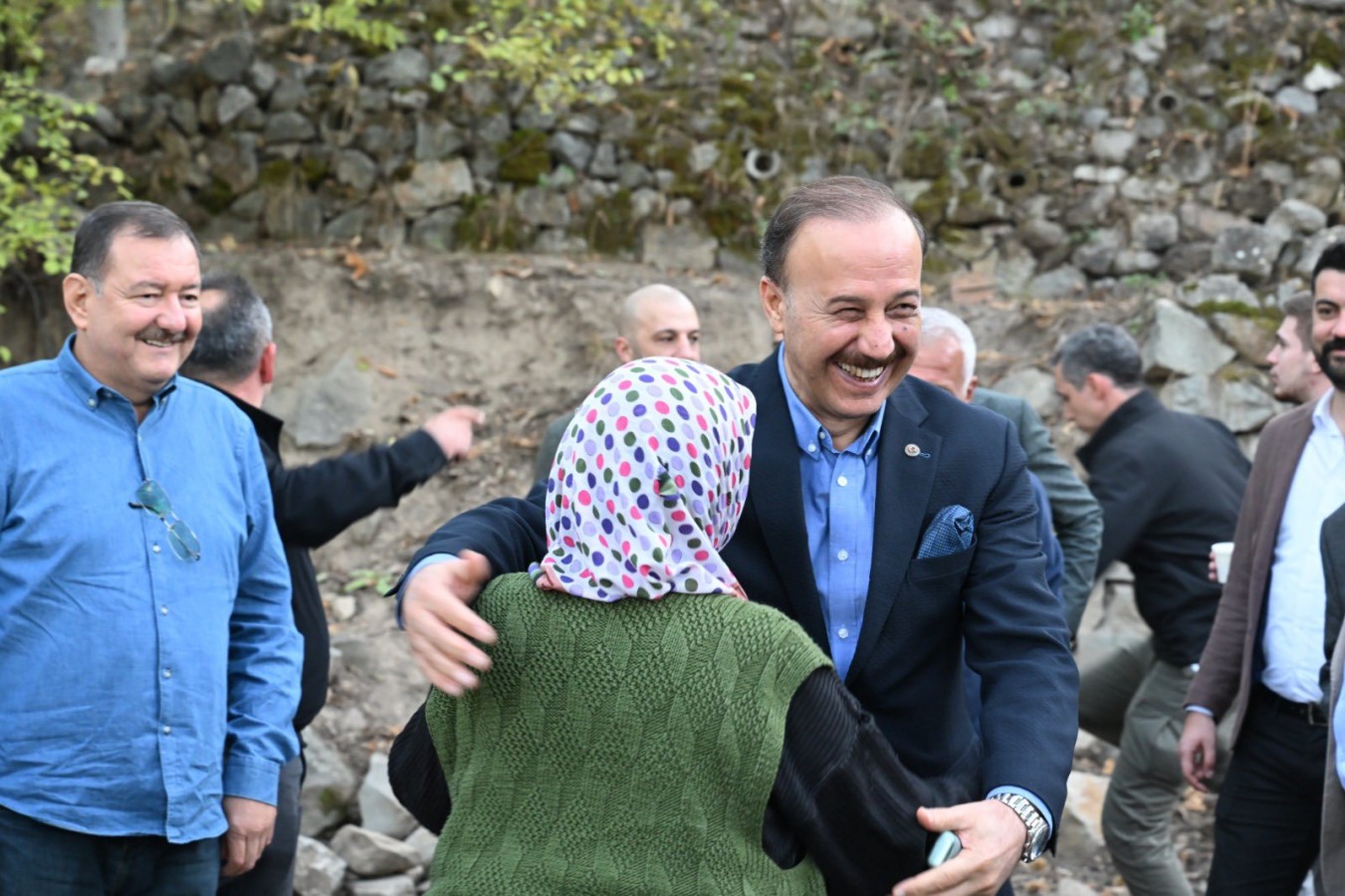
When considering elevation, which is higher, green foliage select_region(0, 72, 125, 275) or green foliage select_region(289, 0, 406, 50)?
green foliage select_region(289, 0, 406, 50)

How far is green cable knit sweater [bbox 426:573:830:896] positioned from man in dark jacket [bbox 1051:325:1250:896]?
11.2 ft

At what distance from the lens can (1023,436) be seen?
471 cm

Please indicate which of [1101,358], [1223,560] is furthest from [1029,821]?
[1101,358]

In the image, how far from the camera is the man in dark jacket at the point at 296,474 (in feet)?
12.3

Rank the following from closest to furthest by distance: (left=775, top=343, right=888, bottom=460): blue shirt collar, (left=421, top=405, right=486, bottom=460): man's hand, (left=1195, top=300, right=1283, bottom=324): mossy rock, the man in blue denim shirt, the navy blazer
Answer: the navy blazer
(left=775, top=343, right=888, bottom=460): blue shirt collar
the man in blue denim shirt
(left=421, top=405, right=486, bottom=460): man's hand
(left=1195, top=300, right=1283, bottom=324): mossy rock

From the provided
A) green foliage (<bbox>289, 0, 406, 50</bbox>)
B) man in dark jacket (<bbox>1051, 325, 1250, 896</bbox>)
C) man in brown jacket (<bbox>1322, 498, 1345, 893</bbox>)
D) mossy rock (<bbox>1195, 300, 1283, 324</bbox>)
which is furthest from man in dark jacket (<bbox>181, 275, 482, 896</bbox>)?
mossy rock (<bbox>1195, 300, 1283, 324</bbox>)

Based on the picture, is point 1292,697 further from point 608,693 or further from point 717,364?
point 717,364

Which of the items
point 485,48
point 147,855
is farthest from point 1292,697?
point 485,48

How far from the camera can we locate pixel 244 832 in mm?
3279

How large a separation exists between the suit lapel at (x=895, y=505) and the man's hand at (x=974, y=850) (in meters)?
0.36

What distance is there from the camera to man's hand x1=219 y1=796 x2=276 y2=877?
3270 millimetres

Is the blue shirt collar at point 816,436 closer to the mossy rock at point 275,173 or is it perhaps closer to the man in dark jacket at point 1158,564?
the man in dark jacket at point 1158,564

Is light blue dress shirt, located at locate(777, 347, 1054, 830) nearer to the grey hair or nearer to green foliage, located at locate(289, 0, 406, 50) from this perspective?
the grey hair

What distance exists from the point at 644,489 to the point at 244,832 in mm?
1916
